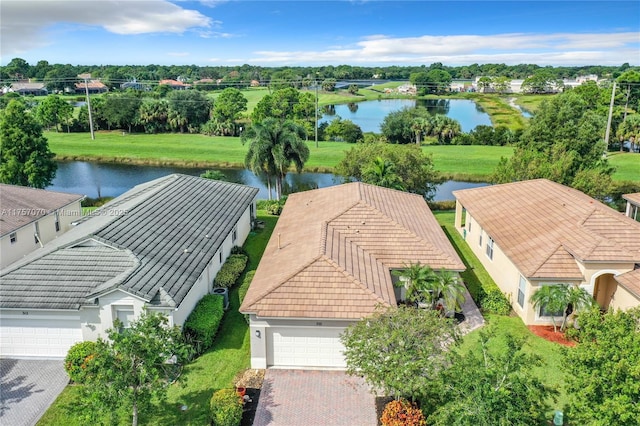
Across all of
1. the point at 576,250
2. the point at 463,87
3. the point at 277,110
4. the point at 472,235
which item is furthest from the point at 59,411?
the point at 463,87

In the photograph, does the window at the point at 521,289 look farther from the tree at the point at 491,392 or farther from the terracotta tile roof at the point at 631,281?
the tree at the point at 491,392

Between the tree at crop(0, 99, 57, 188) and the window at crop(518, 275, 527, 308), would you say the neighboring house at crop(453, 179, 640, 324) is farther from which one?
the tree at crop(0, 99, 57, 188)

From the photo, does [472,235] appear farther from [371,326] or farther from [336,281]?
[371,326]

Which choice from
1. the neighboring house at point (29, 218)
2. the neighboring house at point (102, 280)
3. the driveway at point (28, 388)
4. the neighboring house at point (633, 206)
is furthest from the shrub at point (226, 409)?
the neighboring house at point (633, 206)

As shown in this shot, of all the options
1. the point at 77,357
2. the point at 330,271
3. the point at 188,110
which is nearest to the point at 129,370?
the point at 77,357

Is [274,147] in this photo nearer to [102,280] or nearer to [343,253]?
[343,253]

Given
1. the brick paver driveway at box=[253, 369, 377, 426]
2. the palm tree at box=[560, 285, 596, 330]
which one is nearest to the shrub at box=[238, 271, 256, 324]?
the brick paver driveway at box=[253, 369, 377, 426]
